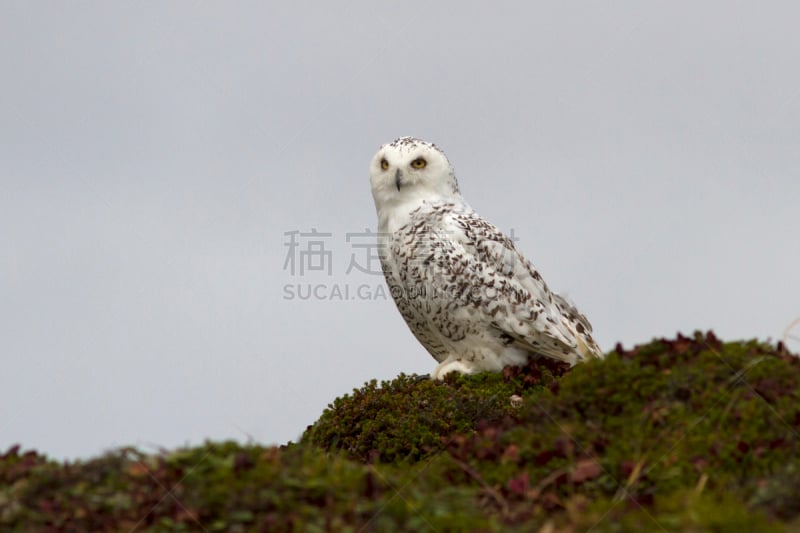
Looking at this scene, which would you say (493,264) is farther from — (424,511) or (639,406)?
(424,511)

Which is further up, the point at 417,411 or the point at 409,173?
the point at 409,173

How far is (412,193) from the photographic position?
388 inches

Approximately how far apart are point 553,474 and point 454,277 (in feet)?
13.3

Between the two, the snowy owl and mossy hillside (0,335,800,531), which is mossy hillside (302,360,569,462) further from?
mossy hillside (0,335,800,531)

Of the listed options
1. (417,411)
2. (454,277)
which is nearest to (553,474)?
(417,411)

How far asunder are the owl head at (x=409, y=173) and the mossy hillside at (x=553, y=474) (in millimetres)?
3689

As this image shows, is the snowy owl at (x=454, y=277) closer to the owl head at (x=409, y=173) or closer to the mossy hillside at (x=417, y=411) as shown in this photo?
the owl head at (x=409, y=173)

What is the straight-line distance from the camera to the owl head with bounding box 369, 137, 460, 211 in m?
9.69

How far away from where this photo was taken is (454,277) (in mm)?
9312

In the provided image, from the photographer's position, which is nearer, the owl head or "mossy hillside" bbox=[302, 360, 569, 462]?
"mossy hillside" bbox=[302, 360, 569, 462]

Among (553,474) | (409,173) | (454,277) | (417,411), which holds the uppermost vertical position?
(409,173)

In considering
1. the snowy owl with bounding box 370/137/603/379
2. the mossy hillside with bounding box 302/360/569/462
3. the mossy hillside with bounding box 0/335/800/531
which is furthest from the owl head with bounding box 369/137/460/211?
the mossy hillside with bounding box 0/335/800/531

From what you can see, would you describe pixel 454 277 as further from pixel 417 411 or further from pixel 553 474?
pixel 553 474

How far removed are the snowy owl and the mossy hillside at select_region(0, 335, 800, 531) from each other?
2.80 meters
